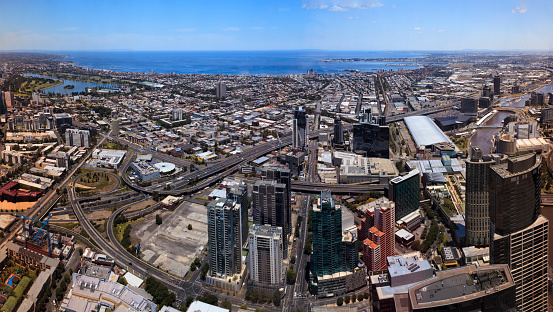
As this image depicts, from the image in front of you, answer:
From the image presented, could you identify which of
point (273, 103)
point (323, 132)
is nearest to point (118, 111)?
point (273, 103)

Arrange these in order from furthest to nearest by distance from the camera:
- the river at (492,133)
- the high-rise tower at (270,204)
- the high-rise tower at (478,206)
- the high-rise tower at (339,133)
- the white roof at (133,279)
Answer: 1. the high-rise tower at (339,133)
2. the river at (492,133)
3. the high-rise tower at (270,204)
4. the high-rise tower at (478,206)
5. the white roof at (133,279)

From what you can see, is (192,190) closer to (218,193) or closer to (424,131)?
(218,193)

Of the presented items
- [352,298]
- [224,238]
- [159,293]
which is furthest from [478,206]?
[159,293]

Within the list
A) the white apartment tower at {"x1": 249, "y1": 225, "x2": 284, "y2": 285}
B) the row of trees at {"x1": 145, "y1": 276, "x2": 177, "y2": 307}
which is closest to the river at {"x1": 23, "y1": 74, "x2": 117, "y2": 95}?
the row of trees at {"x1": 145, "y1": 276, "x2": 177, "y2": 307}

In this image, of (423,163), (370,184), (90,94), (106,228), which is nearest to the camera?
(106,228)

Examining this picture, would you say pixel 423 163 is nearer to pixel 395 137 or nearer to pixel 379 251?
pixel 395 137

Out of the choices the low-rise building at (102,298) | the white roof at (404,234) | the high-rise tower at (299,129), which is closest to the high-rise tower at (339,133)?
the high-rise tower at (299,129)

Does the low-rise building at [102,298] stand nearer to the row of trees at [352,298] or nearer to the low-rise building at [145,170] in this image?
the row of trees at [352,298]

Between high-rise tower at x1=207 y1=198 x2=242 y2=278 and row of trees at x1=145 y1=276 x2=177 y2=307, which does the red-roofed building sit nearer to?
high-rise tower at x1=207 y1=198 x2=242 y2=278

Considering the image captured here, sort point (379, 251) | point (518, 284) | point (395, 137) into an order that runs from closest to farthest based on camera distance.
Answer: point (518, 284) < point (379, 251) < point (395, 137)
